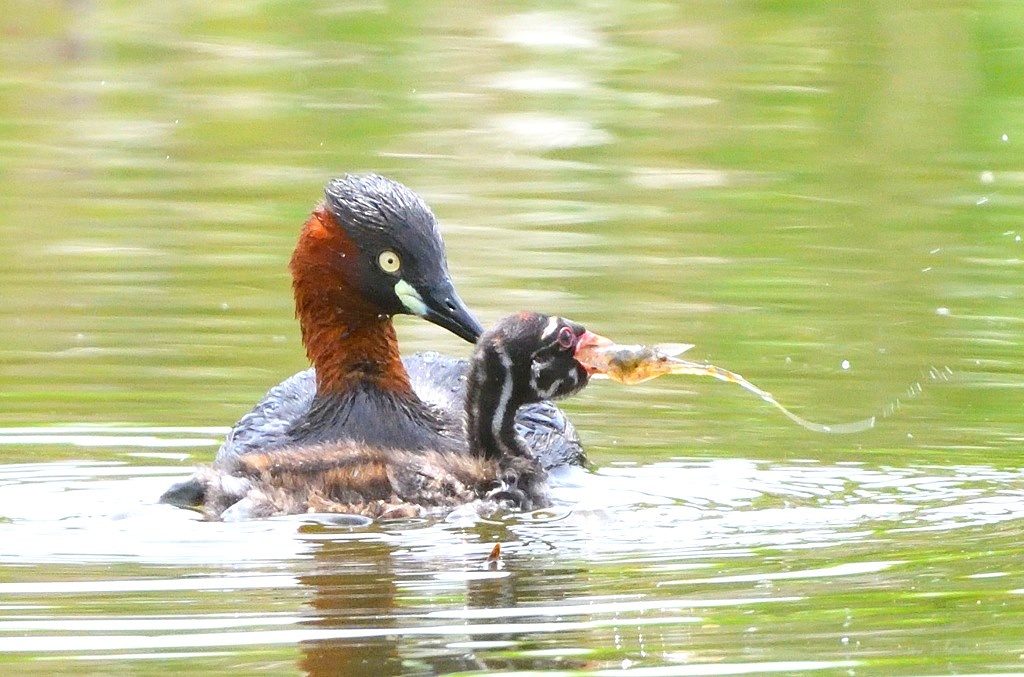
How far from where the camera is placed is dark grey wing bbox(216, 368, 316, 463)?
898cm

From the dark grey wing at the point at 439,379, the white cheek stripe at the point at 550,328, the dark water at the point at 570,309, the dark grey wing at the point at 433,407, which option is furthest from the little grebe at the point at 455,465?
the dark grey wing at the point at 439,379

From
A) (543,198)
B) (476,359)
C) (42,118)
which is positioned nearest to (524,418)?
(476,359)

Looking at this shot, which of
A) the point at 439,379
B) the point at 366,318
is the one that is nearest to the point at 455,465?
the point at 366,318

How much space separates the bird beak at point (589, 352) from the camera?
29.0ft

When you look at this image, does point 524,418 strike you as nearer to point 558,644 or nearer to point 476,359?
point 476,359

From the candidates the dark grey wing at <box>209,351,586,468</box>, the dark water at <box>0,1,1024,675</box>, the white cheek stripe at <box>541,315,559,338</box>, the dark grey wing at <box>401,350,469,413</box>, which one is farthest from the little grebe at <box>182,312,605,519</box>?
the dark grey wing at <box>401,350,469,413</box>

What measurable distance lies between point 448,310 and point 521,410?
0.81m

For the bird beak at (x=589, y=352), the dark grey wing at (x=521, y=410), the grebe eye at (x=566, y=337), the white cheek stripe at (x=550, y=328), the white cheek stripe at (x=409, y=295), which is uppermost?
the white cheek stripe at (x=409, y=295)

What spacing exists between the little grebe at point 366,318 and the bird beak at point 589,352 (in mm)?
395

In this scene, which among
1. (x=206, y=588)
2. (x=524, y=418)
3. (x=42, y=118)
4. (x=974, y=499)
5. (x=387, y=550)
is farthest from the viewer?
(x=42, y=118)

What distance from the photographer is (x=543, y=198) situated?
46.6 ft

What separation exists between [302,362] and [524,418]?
1475 mm

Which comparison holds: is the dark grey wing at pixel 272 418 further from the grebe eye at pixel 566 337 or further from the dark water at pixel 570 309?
the grebe eye at pixel 566 337

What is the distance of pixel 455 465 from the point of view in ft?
28.3
